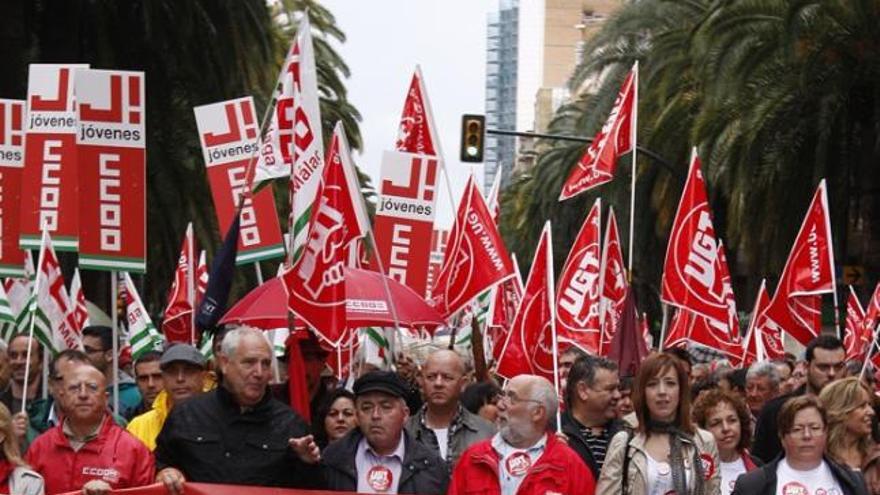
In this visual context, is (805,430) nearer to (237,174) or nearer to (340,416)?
(340,416)

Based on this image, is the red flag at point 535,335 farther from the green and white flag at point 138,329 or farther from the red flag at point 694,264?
the green and white flag at point 138,329

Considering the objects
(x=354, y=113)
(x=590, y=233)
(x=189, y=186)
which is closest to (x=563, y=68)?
(x=354, y=113)

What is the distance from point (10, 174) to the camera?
16.1 metres

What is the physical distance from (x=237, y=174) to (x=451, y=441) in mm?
6039

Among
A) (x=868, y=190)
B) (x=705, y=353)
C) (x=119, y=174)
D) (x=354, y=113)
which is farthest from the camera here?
(x=354, y=113)

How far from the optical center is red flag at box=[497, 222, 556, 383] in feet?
43.9

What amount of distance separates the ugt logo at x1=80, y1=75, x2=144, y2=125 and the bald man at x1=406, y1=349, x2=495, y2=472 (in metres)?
3.99

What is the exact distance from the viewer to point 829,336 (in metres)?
12.8

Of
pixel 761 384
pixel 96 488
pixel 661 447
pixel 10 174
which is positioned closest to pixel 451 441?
pixel 661 447

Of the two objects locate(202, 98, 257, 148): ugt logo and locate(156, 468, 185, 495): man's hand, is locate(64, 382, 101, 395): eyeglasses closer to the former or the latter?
locate(156, 468, 185, 495): man's hand

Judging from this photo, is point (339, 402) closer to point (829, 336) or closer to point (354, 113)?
point (829, 336)

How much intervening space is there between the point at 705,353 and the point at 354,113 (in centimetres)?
2374

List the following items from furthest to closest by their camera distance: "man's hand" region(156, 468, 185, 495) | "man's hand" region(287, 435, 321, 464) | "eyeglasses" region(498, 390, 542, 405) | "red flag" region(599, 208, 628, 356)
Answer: "red flag" region(599, 208, 628, 356) < "eyeglasses" region(498, 390, 542, 405) < "man's hand" region(287, 435, 321, 464) < "man's hand" region(156, 468, 185, 495)

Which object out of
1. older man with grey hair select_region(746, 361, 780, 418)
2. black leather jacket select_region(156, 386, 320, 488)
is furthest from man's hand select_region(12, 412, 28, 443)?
older man with grey hair select_region(746, 361, 780, 418)
